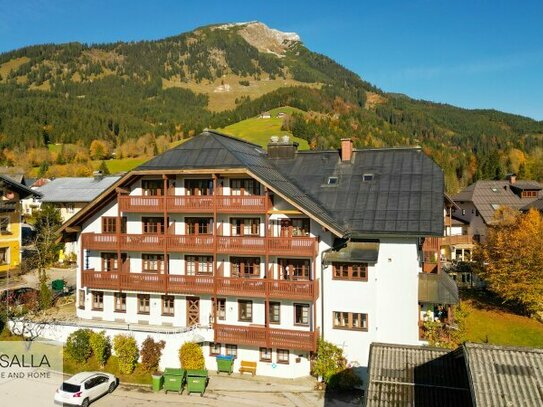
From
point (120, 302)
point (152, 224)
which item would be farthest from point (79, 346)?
point (152, 224)

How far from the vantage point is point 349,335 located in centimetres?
2709

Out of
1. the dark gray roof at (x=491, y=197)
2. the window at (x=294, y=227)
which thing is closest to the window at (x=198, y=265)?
the window at (x=294, y=227)

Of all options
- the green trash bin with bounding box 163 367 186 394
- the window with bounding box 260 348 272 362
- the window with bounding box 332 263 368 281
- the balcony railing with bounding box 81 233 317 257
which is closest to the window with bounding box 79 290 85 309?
the balcony railing with bounding box 81 233 317 257

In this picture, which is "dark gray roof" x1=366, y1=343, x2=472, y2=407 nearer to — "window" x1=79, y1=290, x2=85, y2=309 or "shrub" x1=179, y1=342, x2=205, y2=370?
"shrub" x1=179, y1=342, x2=205, y2=370

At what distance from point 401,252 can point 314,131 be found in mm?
109471

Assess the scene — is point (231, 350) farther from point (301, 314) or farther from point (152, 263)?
point (152, 263)

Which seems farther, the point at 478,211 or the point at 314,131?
the point at 314,131

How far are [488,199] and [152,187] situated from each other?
166ft

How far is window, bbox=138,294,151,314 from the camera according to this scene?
102 ft

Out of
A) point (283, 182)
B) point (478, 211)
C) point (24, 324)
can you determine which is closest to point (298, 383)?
point (283, 182)

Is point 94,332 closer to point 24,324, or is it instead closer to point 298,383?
point 24,324

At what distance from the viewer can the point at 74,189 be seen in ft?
238

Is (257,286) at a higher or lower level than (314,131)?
lower

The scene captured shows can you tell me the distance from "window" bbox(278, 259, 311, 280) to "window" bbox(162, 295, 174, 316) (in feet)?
24.5
